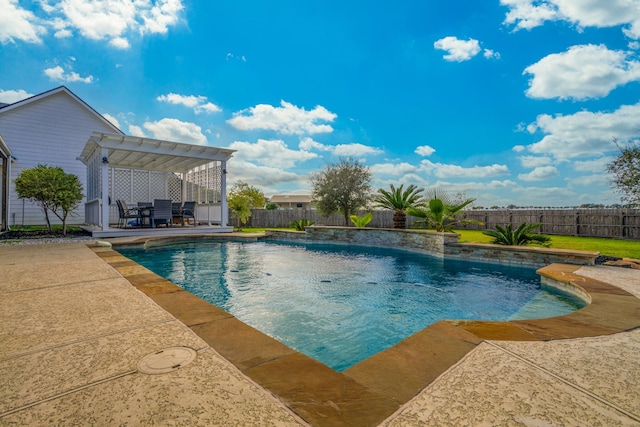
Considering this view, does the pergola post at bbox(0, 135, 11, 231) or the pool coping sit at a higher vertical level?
the pergola post at bbox(0, 135, 11, 231)

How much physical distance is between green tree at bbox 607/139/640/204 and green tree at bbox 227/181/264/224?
15943 mm

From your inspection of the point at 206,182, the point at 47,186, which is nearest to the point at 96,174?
the point at 47,186

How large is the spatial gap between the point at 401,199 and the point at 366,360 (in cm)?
1115

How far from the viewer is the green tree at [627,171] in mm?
11414

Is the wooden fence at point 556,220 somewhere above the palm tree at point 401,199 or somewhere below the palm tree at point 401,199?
below

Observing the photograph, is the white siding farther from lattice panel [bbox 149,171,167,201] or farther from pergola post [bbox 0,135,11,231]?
lattice panel [bbox 149,171,167,201]

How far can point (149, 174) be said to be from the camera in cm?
1562

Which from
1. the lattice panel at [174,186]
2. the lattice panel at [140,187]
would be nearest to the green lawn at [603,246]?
the lattice panel at [174,186]

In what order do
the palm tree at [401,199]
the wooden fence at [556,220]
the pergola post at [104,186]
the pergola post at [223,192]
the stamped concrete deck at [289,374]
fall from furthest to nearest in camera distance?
the wooden fence at [556,220] → the pergola post at [223,192] → the palm tree at [401,199] → the pergola post at [104,186] → the stamped concrete deck at [289,374]

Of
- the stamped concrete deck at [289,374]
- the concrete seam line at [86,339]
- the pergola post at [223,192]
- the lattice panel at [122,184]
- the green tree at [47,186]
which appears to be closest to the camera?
the stamped concrete deck at [289,374]

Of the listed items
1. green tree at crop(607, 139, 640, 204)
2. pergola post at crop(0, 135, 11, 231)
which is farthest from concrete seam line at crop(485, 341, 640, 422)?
pergola post at crop(0, 135, 11, 231)

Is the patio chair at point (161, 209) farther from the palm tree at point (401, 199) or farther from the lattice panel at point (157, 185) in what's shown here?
the palm tree at point (401, 199)

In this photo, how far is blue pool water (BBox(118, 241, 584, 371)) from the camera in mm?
3395

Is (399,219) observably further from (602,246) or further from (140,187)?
(140,187)
